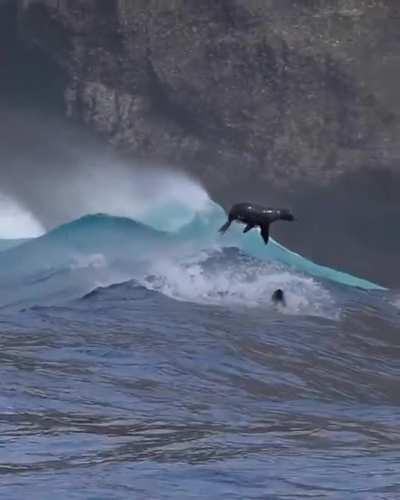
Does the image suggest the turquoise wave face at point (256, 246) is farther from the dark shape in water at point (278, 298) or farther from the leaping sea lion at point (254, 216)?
the leaping sea lion at point (254, 216)

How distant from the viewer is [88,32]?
26078mm

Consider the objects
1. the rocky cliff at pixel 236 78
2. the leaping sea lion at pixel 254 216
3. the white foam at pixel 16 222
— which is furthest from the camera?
the white foam at pixel 16 222

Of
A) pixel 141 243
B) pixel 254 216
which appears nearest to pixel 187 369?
pixel 254 216

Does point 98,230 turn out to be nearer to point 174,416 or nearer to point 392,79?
point 392,79

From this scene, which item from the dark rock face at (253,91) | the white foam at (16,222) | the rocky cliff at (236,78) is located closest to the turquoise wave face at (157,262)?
the dark rock face at (253,91)

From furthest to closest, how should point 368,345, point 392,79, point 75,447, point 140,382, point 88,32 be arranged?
point 88,32
point 392,79
point 368,345
point 140,382
point 75,447

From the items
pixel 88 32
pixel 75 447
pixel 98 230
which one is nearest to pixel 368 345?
pixel 75 447

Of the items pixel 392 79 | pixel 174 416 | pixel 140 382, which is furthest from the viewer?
pixel 392 79

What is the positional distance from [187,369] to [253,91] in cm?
1411

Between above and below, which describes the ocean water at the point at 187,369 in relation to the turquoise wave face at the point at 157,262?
below

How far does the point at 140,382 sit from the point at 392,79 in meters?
14.6

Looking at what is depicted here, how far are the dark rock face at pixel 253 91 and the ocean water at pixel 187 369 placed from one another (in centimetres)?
180

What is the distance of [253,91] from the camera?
25.0 meters

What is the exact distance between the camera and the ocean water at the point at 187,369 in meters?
7.07
